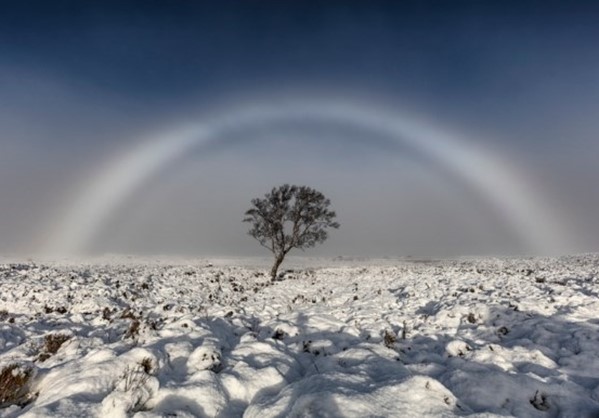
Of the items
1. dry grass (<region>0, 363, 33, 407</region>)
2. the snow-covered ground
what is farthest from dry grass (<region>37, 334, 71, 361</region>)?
dry grass (<region>0, 363, 33, 407</region>)

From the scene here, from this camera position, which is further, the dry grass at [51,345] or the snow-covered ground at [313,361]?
the dry grass at [51,345]

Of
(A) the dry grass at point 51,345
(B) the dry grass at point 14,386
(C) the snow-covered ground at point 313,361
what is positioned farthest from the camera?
(A) the dry grass at point 51,345

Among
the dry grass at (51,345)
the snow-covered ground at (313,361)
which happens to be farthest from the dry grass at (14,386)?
the dry grass at (51,345)

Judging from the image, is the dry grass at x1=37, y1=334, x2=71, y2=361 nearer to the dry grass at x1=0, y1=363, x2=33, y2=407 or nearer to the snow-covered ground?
the snow-covered ground

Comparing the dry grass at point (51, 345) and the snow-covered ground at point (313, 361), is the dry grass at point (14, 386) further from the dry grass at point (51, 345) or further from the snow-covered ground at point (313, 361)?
the dry grass at point (51, 345)

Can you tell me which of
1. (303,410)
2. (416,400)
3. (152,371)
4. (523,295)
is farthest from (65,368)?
(523,295)

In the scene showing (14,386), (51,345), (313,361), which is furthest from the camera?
(51,345)

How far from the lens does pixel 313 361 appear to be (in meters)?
6.31

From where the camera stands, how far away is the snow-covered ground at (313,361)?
404cm

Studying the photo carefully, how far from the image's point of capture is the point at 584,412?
4.21 meters

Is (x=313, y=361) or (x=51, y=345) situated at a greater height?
(x=313, y=361)

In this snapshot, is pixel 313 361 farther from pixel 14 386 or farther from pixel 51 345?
pixel 51 345

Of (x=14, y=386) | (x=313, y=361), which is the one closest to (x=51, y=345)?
(x=14, y=386)

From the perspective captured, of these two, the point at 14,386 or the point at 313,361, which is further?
the point at 313,361
